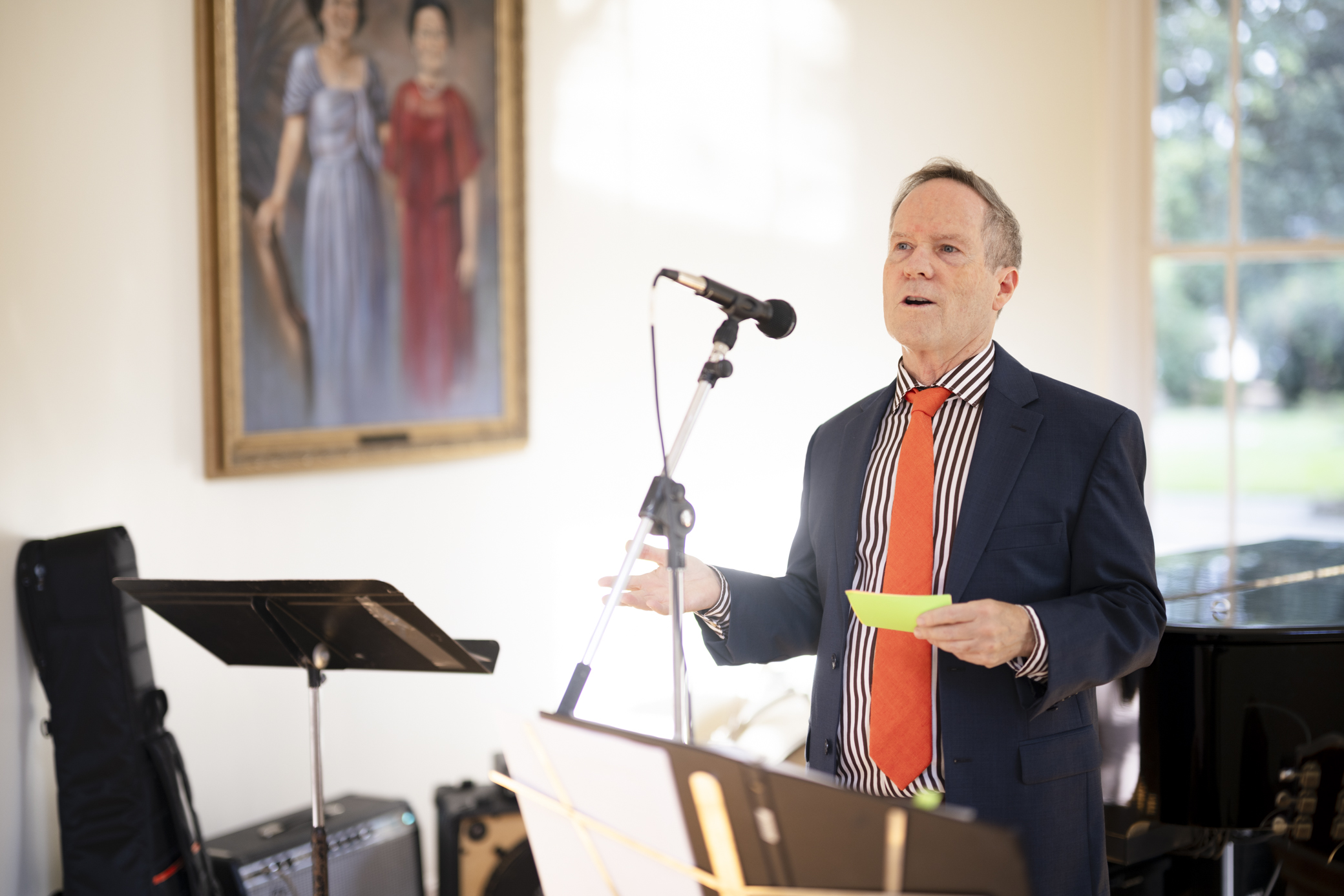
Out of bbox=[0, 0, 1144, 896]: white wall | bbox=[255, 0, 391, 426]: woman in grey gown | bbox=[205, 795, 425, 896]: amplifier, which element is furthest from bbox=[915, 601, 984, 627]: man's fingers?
bbox=[255, 0, 391, 426]: woman in grey gown

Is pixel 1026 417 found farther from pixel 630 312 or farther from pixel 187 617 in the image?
pixel 630 312

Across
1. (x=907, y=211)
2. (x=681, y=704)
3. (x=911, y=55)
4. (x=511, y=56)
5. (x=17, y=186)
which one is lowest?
(x=681, y=704)

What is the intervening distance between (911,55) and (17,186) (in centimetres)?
334

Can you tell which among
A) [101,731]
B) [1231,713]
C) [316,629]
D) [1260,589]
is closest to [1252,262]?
[1260,589]

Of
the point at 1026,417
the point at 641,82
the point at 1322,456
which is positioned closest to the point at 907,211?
the point at 1026,417

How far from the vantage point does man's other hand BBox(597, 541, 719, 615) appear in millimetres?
1784

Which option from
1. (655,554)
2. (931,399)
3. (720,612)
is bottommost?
(720,612)

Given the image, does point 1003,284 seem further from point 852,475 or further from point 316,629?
point 316,629

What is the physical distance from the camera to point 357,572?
323 cm

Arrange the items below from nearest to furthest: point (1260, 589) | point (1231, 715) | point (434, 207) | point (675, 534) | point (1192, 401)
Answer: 1. point (675, 534)
2. point (1231, 715)
3. point (1260, 589)
4. point (434, 207)
5. point (1192, 401)

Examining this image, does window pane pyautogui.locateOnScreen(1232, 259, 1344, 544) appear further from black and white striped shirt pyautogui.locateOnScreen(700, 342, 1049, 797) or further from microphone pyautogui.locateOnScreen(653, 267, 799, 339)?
microphone pyautogui.locateOnScreen(653, 267, 799, 339)

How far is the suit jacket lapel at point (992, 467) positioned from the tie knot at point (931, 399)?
68 mm

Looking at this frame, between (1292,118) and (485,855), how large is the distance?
4.19m

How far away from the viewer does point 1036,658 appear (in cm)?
155
